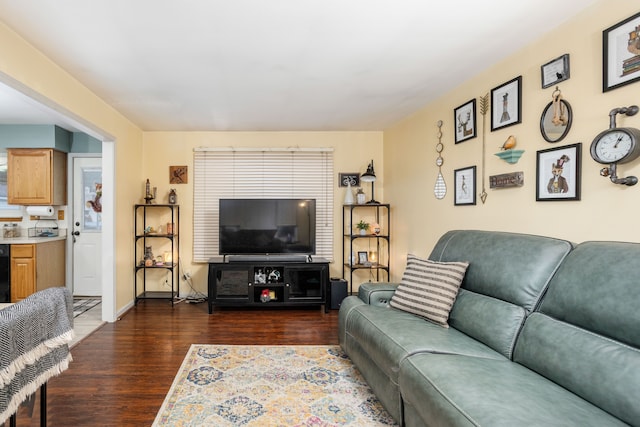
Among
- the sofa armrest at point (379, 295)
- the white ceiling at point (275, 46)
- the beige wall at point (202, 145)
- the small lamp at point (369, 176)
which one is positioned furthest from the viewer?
the beige wall at point (202, 145)

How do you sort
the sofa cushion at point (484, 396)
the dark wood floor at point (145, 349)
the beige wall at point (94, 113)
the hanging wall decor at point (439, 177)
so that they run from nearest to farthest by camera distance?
1. the sofa cushion at point (484, 396)
2. the dark wood floor at point (145, 349)
3. the beige wall at point (94, 113)
4. the hanging wall decor at point (439, 177)

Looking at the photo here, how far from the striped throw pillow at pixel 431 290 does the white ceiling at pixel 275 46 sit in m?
1.52

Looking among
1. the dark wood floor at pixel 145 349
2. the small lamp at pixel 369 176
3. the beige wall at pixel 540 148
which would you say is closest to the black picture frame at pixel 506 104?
the beige wall at pixel 540 148

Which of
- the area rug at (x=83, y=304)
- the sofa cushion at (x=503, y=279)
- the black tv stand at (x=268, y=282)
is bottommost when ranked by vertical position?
the area rug at (x=83, y=304)

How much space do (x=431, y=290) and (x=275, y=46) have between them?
198 centimetres

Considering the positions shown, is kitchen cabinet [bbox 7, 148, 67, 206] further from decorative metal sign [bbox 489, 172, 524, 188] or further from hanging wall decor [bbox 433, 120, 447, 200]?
decorative metal sign [bbox 489, 172, 524, 188]

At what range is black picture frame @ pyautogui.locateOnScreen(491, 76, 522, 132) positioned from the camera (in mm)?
2305

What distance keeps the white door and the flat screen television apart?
1935 millimetres

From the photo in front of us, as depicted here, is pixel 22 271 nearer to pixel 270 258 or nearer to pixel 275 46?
pixel 270 258

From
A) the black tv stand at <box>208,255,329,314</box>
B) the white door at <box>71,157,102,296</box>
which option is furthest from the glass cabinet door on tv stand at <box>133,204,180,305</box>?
the black tv stand at <box>208,255,329,314</box>

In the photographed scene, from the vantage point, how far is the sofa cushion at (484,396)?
3.77 ft

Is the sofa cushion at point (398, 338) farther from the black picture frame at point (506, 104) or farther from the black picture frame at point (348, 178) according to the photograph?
the black picture frame at point (348, 178)

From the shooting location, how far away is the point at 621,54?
5.43 ft

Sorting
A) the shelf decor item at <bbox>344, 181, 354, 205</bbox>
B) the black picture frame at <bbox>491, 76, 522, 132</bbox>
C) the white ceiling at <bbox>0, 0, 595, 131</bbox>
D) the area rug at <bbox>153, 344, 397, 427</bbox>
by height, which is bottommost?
the area rug at <bbox>153, 344, 397, 427</bbox>
